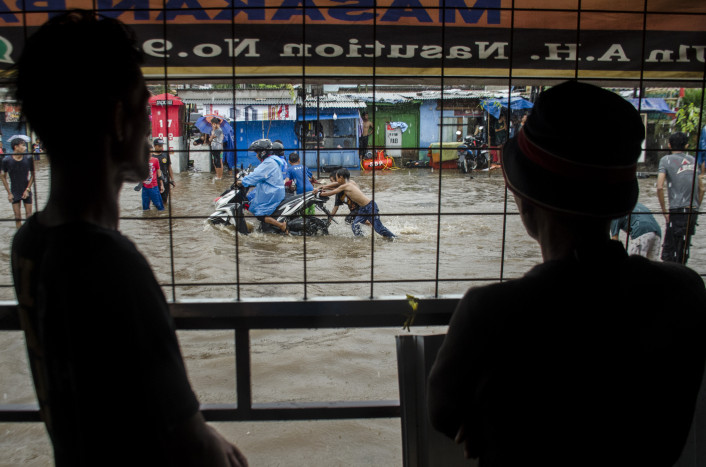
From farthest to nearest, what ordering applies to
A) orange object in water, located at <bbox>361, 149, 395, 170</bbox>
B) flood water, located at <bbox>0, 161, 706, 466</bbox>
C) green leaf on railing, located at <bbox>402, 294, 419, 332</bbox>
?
orange object in water, located at <bbox>361, 149, 395, 170</bbox>
flood water, located at <bbox>0, 161, 706, 466</bbox>
green leaf on railing, located at <bbox>402, 294, 419, 332</bbox>

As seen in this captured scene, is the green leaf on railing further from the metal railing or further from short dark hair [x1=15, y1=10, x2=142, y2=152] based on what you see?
short dark hair [x1=15, y1=10, x2=142, y2=152]

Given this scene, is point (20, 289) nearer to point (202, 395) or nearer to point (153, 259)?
point (202, 395)

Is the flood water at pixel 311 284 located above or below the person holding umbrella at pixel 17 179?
below

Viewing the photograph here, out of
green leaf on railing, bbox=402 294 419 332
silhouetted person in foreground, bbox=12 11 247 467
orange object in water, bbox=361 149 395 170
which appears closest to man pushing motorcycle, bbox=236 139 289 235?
green leaf on railing, bbox=402 294 419 332

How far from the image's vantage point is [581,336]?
0.91m

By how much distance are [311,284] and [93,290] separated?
5124 mm

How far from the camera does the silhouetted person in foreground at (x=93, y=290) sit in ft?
2.81

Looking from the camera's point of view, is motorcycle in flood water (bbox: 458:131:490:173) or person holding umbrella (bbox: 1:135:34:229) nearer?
person holding umbrella (bbox: 1:135:34:229)

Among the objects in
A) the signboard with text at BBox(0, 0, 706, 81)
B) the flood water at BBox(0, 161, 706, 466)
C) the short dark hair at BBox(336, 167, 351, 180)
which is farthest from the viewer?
the short dark hair at BBox(336, 167, 351, 180)

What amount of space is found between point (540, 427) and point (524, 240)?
8.75 meters

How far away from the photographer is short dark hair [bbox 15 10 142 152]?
2.91ft

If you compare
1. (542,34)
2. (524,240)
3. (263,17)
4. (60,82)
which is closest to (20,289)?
(60,82)

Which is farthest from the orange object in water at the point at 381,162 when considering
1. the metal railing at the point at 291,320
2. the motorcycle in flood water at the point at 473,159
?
the metal railing at the point at 291,320

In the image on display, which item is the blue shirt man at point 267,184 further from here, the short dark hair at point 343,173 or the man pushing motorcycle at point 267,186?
the short dark hair at point 343,173
